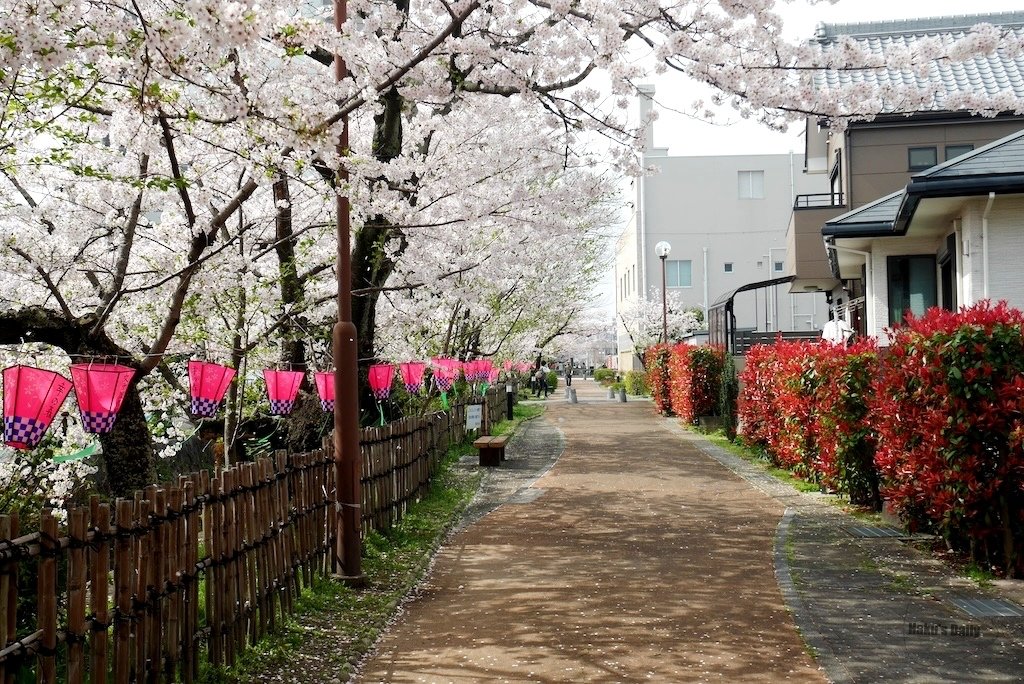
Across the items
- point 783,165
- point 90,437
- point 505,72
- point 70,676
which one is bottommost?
point 70,676

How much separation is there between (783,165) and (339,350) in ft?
151

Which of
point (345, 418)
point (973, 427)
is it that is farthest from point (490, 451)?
point (973, 427)

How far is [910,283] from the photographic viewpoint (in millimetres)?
17312

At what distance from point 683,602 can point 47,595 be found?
5.09 meters

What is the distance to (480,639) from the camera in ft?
22.9

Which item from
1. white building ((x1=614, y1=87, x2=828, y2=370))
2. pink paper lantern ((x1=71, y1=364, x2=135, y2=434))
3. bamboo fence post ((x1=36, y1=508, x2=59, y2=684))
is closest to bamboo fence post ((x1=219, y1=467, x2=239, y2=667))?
pink paper lantern ((x1=71, y1=364, x2=135, y2=434))

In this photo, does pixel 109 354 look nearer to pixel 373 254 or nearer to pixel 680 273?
pixel 373 254

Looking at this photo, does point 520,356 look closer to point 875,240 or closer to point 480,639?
point 875,240

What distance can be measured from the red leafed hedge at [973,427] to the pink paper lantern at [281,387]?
651 centimetres

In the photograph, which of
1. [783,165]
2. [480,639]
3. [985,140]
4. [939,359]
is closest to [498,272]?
[939,359]

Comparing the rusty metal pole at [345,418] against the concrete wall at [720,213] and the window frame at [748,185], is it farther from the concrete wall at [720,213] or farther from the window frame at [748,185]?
the window frame at [748,185]

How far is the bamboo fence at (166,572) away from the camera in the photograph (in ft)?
14.4

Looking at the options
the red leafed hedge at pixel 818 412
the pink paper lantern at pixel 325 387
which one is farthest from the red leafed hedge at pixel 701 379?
the pink paper lantern at pixel 325 387

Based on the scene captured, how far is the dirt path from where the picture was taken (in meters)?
6.30
